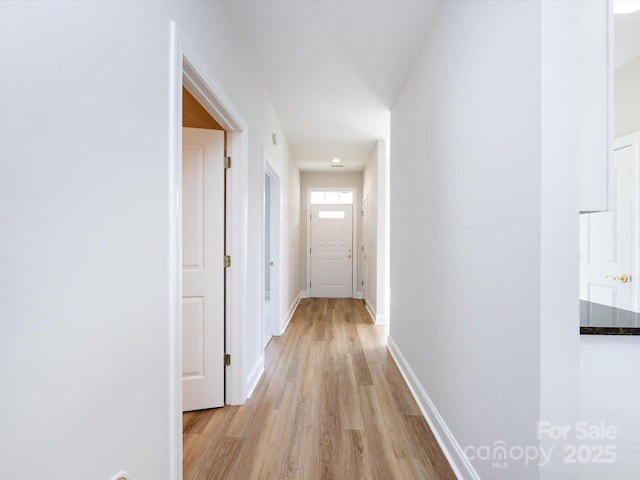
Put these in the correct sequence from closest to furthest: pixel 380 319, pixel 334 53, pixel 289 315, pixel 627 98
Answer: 1. pixel 627 98
2. pixel 334 53
3. pixel 380 319
4. pixel 289 315

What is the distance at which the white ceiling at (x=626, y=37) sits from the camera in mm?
1962

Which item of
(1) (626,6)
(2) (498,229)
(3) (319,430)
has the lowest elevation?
(3) (319,430)

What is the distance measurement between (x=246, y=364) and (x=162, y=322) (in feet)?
4.33

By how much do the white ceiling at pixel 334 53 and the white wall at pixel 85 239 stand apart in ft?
3.43

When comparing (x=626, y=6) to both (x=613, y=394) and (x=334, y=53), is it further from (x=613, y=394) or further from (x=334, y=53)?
Answer: (x=613, y=394)

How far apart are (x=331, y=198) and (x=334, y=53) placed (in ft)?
14.0

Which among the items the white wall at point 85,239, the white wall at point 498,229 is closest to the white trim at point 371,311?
the white wall at point 498,229

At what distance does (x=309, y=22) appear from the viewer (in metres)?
2.16

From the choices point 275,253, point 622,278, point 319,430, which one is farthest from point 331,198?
point 319,430

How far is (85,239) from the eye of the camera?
2.81 feet

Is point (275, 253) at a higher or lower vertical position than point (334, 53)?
lower

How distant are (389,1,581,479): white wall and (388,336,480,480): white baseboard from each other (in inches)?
0.6

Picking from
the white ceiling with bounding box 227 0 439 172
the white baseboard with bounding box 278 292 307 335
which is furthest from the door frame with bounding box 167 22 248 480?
the white baseboard with bounding box 278 292 307 335

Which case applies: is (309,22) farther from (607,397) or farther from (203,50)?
(607,397)
